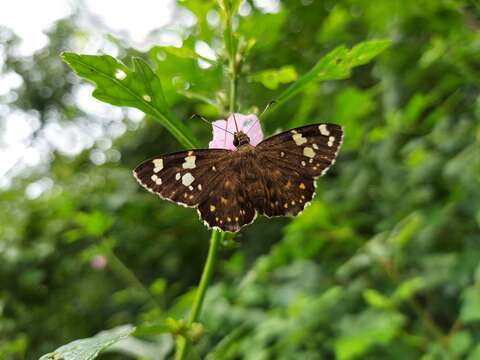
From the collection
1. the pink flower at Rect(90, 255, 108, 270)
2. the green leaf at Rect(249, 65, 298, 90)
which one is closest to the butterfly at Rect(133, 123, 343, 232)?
the green leaf at Rect(249, 65, 298, 90)

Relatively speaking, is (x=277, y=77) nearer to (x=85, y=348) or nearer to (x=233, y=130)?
(x=233, y=130)

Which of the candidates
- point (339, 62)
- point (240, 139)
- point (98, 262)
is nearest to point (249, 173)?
point (240, 139)

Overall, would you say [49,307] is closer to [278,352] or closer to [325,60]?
[278,352]

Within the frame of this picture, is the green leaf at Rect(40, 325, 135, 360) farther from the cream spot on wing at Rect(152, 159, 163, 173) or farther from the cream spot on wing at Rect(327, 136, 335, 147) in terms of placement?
the cream spot on wing at Rect(327, 136, 335, 147)

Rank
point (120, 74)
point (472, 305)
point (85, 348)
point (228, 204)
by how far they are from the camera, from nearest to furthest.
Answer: point (85, 348), point (120, 74), point (228, 204), point (472, 305)

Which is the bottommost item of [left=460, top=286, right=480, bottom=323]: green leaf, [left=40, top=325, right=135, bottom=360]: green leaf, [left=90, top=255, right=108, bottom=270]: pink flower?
[left=460, top=286, right=480, bottom=323]: green leaf

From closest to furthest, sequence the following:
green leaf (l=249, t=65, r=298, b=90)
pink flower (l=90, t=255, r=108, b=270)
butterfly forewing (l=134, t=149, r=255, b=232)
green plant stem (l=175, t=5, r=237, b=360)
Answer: green plant stem (l=175, t=5, r=237, b=360) < butterfly forewing (l=134, t=149, r=255, b=232) < green leaf (l=249, t=65, r=298, b=90) < pink flower (l=90, t=255, r=108, b=270)

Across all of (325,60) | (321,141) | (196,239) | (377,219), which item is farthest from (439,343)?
(196,239)
